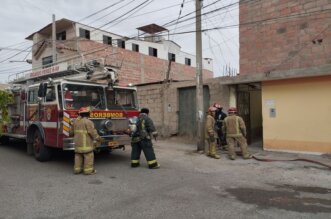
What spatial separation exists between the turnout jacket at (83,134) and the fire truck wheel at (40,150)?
6.32 feet

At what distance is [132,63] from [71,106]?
22.0 m

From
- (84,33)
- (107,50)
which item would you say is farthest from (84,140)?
(84,33)

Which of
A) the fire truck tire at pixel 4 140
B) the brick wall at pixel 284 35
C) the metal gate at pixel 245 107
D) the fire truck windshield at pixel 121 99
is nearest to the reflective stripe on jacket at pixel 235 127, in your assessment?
the brick wall at pixel 284 35

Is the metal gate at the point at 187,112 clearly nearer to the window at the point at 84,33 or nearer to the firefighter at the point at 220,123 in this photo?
the firefighter at the point at 220,123

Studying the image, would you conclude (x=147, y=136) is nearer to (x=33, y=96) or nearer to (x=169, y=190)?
(x=169, y=190)

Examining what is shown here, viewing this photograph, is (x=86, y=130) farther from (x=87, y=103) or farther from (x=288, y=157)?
(x=288, y=157)

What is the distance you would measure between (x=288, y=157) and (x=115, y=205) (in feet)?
20.6

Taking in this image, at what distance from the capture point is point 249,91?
12.8m

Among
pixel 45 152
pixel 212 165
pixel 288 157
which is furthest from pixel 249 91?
pixel 45 152

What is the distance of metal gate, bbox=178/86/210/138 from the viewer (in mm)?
13109

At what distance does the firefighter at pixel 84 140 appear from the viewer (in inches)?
285

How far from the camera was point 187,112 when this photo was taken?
13398 millimetres

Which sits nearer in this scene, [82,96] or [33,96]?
[82,96]

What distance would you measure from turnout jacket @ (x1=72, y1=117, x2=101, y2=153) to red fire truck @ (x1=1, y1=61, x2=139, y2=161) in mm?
295
